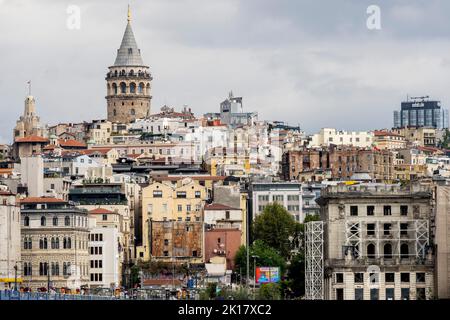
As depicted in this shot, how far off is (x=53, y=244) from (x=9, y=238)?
12.1ft

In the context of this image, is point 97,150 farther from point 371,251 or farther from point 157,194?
point 371,251

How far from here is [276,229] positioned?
359ft

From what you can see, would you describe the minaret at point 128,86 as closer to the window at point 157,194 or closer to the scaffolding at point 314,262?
the window at point 157,194

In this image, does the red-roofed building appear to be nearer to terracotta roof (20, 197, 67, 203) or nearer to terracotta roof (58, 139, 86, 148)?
terracotta roof (58, 139, 86, 148)

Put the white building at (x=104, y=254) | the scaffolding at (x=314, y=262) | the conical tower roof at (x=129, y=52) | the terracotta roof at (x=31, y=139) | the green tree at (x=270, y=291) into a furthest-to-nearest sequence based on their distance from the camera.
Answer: the conical tower roof at (x=129, y=52)
the terracotta roof at (x=31, y=139)
the white building at (x=104, y=254)
the scaffolding at (x=314, y=262)
the green tree at (x=270, y=291)

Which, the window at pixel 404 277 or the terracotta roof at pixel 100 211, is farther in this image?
the terracotta roof at pixel 100 211

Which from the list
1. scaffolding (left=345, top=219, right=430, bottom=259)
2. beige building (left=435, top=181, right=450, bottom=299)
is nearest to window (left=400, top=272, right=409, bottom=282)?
beige building (left=435, top=181, right=450, bottom=299)

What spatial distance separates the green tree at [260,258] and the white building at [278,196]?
13798 millimetres

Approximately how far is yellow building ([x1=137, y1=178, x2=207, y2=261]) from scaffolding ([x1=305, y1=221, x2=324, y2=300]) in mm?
26820

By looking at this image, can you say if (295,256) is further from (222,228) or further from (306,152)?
(306,152)

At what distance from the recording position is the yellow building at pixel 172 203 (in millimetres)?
115062

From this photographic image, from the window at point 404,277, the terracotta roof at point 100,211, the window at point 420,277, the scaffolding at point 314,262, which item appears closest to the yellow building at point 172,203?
the terracotta roof at point 100,211

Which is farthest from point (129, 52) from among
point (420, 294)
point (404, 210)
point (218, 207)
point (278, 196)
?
point (420, 294)
